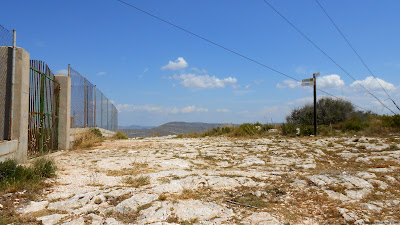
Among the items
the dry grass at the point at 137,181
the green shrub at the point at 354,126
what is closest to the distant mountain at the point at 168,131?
the green shrub at the point at 354,126

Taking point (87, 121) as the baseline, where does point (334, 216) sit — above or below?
below

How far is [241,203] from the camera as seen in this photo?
10.6 ft

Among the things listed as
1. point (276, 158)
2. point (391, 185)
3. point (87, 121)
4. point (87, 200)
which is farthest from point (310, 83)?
point (87, 200)

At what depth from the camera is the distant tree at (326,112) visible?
16.7 metres

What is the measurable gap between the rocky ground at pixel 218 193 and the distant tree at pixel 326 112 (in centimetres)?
1164

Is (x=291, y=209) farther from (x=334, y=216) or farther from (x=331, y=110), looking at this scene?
(x=331, y=110)

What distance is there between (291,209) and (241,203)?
544 millimetres

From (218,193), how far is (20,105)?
3.87 metres

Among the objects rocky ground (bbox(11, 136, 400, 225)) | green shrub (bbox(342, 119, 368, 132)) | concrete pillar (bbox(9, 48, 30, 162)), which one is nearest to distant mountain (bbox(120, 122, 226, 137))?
green shrub (bbox(342, 119, 368, 132))

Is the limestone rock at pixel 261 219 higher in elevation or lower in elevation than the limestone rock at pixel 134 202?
lower

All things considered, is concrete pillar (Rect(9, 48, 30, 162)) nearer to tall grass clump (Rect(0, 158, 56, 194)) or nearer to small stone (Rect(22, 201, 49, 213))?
tall grass clump (Rect(0, 158, 56, 194))

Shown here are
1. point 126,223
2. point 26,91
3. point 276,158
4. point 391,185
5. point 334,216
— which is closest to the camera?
point 126,223

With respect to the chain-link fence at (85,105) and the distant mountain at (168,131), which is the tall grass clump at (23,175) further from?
the distant mountain at (168,131)

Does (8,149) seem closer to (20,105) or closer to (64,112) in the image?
(20,105)
